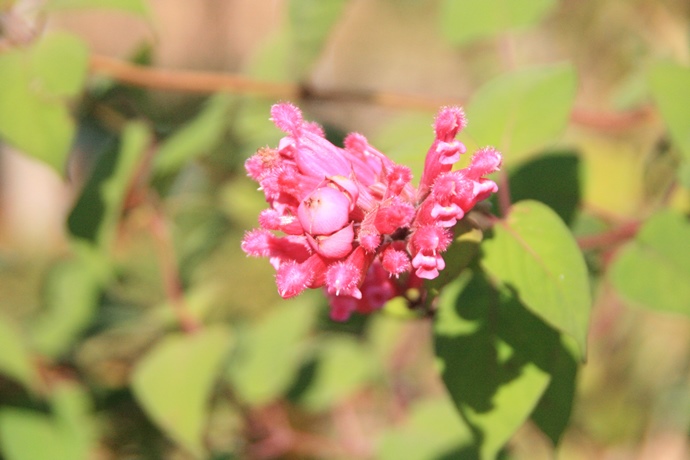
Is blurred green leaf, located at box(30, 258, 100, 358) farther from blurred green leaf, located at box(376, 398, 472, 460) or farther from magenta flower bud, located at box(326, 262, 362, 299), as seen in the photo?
magenta flower bud, located at box(326, 262, 362, 299)

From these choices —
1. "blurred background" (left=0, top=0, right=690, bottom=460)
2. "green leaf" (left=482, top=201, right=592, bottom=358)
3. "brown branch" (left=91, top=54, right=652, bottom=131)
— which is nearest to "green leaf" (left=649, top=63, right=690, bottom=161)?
"blurred background" (left=0, top=0, right=690, bottom=460)

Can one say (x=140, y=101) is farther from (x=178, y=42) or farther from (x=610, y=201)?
(x=178, y=42)

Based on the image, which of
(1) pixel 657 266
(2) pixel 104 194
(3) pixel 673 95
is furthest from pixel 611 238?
(2) pixel 104 194

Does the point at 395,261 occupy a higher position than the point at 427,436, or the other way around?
the point at 395,261

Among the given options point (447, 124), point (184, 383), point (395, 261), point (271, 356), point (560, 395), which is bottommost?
point (271, 356)

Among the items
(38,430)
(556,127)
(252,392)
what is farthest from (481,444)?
(38,430)

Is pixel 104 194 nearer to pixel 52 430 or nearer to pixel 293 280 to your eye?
pixel 52 430
